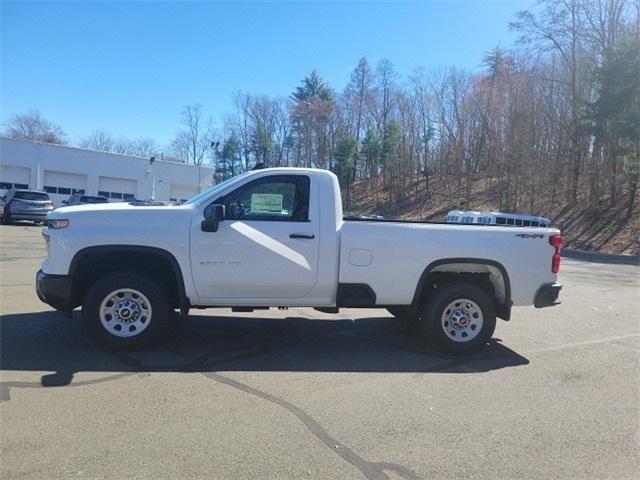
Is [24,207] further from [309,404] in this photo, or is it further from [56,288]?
[309,404]

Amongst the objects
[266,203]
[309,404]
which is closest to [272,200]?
[266,203]

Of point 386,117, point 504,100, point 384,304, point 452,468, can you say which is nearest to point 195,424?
point 452,468

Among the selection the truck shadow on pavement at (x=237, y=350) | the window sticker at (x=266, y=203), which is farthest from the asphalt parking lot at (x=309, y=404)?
the window sticker at (x=266, y=203)

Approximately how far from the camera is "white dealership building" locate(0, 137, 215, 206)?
50.3 metres

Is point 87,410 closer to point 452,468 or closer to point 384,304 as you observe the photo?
point 452,468

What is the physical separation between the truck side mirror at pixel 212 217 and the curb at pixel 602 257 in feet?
64.6

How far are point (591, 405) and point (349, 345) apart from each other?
2.72 meters

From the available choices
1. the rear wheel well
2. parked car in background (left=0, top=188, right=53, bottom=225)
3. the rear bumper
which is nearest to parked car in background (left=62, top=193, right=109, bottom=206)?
parked car in background (left=0, top=188, right=53, bottom=225)

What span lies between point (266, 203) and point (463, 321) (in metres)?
2.71

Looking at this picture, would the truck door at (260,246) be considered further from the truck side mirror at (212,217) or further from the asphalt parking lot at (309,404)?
the asphalt parking lot at (309,404)

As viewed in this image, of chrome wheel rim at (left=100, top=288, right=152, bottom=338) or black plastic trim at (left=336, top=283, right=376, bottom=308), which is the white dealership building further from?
black plastic trim at (left=336, top=283, right=376, bottom=308)

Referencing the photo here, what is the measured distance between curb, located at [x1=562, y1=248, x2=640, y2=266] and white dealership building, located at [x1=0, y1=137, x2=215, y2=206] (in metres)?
36.0

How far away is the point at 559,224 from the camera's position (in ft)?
107

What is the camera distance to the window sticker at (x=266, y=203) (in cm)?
605
